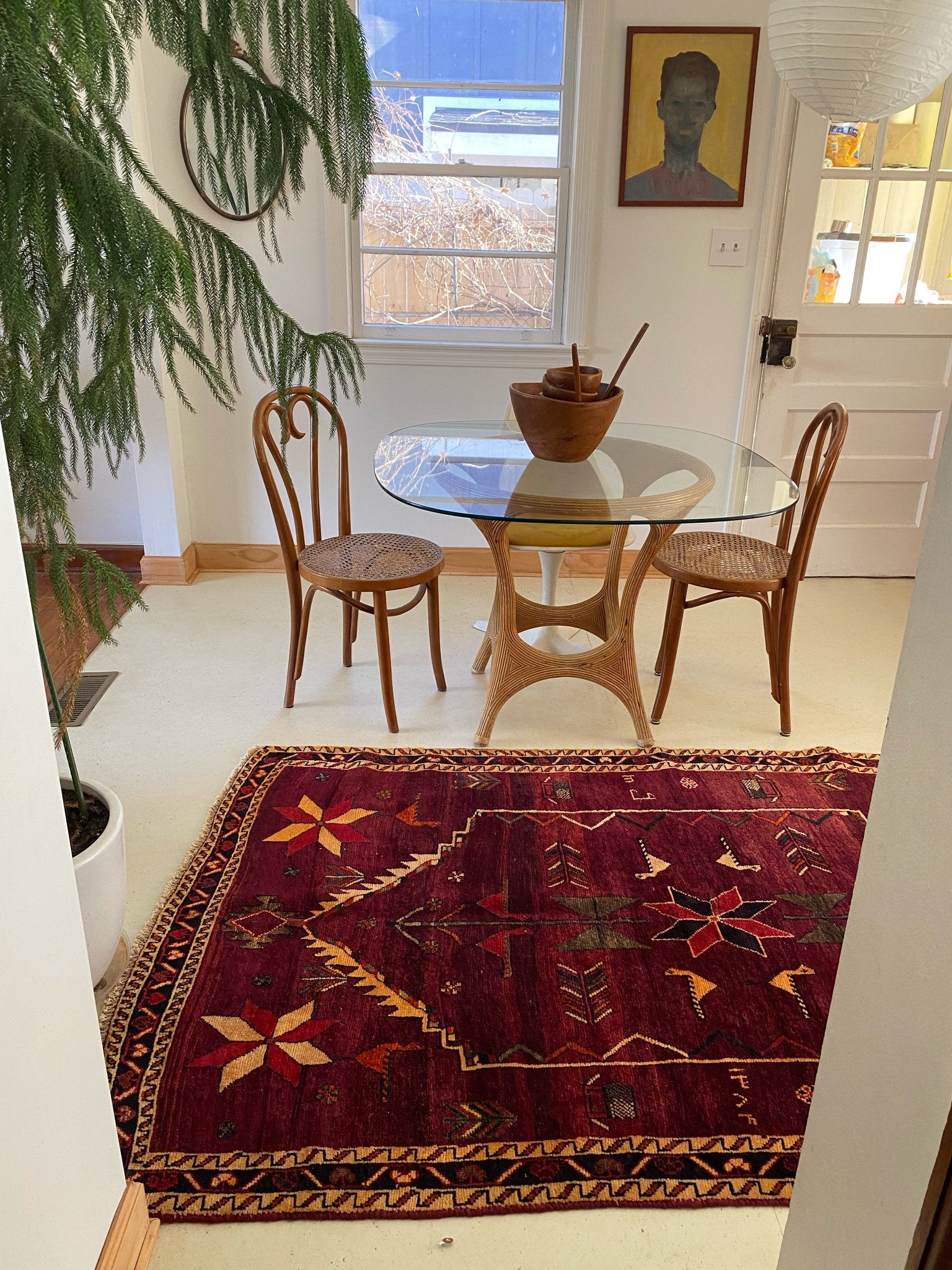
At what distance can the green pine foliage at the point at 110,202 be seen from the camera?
92 cm

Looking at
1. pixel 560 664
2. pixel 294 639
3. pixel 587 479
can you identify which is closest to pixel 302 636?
pixel 294 639

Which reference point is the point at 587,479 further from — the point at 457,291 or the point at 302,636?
the point at 457,291

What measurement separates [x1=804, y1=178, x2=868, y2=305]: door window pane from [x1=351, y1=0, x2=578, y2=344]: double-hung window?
89 centimetres

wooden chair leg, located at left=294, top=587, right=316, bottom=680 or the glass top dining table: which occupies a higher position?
the glass top dining table

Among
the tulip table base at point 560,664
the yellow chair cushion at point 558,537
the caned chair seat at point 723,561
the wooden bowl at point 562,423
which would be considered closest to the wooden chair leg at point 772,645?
the caned chair seat at point 723,561

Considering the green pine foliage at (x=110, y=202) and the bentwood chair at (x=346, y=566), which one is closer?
the green pine foliage at (x=110, y=202)

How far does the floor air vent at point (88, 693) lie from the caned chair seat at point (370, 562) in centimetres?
73

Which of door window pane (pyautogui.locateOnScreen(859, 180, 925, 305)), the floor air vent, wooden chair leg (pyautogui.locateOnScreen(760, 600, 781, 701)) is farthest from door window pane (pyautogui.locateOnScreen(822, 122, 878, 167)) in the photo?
the floor air vent

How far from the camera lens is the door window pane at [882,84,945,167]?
10.9 feet

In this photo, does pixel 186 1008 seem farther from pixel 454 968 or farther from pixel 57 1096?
pixel 57 1096

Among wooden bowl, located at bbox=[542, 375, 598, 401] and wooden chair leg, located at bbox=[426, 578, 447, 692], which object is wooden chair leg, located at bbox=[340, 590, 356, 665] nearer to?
wooden chair leg, located at bbox=[426, 578, 447, 692]

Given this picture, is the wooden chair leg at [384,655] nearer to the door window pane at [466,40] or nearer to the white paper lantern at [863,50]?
the white paper lantern at [863,50]

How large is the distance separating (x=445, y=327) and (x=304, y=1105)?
2.79m

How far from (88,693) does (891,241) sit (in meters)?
3.10
